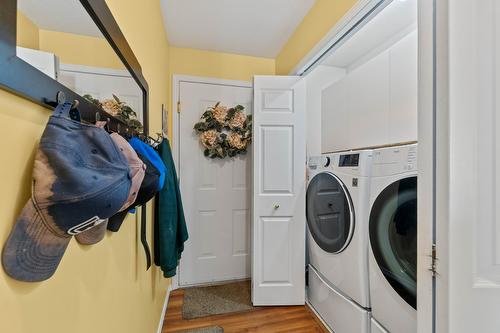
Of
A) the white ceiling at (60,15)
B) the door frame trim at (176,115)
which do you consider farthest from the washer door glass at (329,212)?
the white ceiling at (60,15)

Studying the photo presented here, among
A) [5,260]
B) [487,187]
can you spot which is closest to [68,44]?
[5,260]

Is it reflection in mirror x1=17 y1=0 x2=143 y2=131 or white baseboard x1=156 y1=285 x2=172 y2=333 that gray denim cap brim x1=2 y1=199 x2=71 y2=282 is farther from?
white baseboard x1=156 y1=285 x2=172 y2=333

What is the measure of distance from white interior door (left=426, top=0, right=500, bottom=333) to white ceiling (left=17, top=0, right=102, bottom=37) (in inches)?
38.6

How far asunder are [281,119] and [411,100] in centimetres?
91

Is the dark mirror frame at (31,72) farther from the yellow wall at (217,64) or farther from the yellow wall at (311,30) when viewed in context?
the yellow wall at (217,64)

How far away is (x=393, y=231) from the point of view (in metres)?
1.11

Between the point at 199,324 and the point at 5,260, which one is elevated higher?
the point at 5,260

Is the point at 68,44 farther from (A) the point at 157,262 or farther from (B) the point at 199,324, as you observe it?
(B) the point at 199,324

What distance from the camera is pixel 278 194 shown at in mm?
1921

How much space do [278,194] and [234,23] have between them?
1.48m

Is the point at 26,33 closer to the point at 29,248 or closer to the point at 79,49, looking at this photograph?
the point at 79,49

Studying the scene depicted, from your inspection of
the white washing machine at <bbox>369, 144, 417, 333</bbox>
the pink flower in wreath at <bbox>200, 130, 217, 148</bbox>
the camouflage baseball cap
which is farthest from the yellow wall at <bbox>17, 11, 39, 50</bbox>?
the pink flower in wreath at <bbox>200, 130, 217, 148</bbox>

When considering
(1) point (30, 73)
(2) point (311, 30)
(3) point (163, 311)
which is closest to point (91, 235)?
(1) point (30, 73)

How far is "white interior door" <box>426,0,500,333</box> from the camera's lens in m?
0.63
